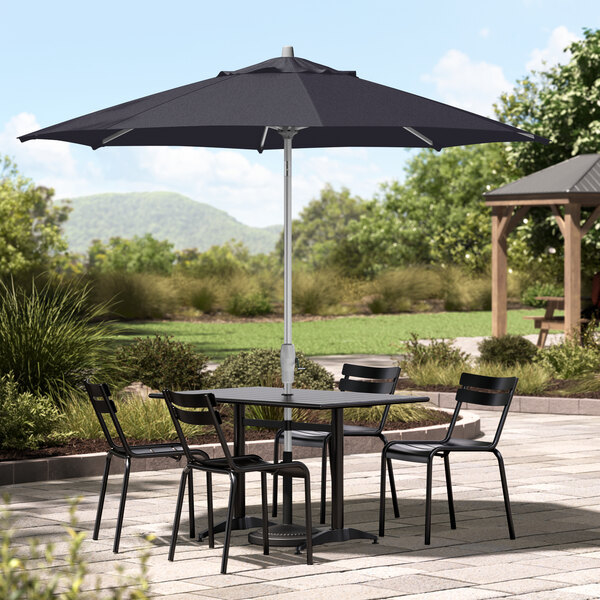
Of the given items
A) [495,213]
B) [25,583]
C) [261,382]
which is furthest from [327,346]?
[25,583]

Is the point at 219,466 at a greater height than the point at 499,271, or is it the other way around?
the point at 499,271

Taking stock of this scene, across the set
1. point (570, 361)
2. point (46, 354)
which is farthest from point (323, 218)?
point (46, 354)

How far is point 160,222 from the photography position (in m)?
162

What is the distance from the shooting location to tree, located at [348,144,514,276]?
44.7m

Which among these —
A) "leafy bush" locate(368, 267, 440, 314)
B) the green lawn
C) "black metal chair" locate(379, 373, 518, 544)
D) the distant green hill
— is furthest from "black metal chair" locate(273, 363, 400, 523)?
the distant green hill

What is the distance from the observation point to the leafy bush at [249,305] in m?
32.8

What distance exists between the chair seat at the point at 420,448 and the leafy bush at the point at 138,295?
23764 mm

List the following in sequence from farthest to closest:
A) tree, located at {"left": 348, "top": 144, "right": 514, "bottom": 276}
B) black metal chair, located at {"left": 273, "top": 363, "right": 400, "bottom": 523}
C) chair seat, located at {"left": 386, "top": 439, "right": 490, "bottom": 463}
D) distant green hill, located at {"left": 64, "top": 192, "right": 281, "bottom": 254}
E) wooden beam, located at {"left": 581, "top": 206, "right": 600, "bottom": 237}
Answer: distant green hill, located at {"left": 64, "top": 192, "right": 281, "bottom": 254} → tree, located at {"left": 348, "top": 144, "right": 514, "bottom": 276} → wooden beam, located at {"left": 581, "top": 206, "right": 600, "bottom": 237} → black metal chair, located at {"left": 273, "top": 363, "right": 400, "bottom": 523} → chair seat, located at {"left": 386, "top": 439, "right": 490, "bottom": 463}

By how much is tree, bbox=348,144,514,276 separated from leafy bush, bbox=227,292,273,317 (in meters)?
9.62

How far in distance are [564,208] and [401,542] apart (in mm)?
11596

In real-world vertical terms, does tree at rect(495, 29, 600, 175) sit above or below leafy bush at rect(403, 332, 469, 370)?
above

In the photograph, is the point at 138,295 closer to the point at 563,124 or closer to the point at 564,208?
the point at 563,124

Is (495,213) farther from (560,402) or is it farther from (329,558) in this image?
(329,558)

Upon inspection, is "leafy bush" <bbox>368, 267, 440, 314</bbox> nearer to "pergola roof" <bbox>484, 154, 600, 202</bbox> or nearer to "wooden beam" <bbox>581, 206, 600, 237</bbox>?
"pergola roof" <bbox>484, 154, 600, 202</bbox>
